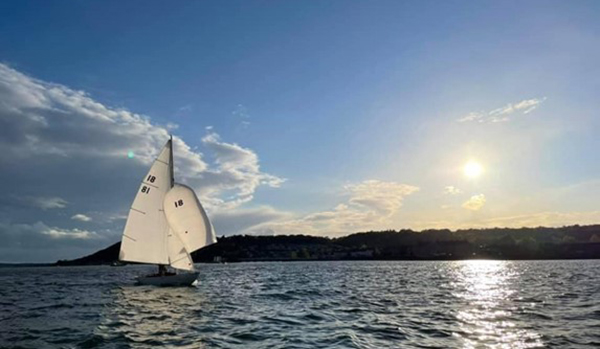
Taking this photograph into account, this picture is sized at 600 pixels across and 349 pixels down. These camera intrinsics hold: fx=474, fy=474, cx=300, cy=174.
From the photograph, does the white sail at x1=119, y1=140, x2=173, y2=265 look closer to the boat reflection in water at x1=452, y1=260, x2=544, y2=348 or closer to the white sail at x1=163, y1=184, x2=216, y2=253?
the white sail at x1=163, y1=184, x2=216, y2=253

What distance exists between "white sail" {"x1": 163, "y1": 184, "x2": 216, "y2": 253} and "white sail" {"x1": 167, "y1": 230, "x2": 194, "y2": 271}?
1.58 m

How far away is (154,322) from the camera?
30062 mm

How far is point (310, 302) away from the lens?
4206 centimetres

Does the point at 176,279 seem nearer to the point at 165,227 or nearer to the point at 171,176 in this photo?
the point at 165,227

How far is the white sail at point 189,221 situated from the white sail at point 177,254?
158cm

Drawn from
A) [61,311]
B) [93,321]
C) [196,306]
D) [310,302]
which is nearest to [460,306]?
[310,302]

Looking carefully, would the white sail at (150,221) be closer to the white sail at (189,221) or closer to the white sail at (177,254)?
the white sail at (177,254)

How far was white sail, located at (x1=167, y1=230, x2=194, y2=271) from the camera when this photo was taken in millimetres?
60250

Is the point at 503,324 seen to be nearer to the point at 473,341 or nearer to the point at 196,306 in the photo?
the point at 473,341

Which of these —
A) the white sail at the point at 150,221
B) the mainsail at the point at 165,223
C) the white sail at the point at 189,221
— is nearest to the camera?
the white sail at the point at 189,221

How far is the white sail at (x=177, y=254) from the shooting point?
6025cm

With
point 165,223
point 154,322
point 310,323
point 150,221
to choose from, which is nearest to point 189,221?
point 165,223

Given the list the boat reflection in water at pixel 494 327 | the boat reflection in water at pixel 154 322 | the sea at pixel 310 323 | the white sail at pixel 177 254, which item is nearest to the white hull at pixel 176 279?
the white sail at pixel 177 254

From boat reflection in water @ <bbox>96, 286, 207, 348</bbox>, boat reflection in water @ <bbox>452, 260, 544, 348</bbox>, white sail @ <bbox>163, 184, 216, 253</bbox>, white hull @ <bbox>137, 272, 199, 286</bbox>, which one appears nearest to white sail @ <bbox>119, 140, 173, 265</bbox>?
white hull @ <bbox>137, 272, 199, 286</bbox>
